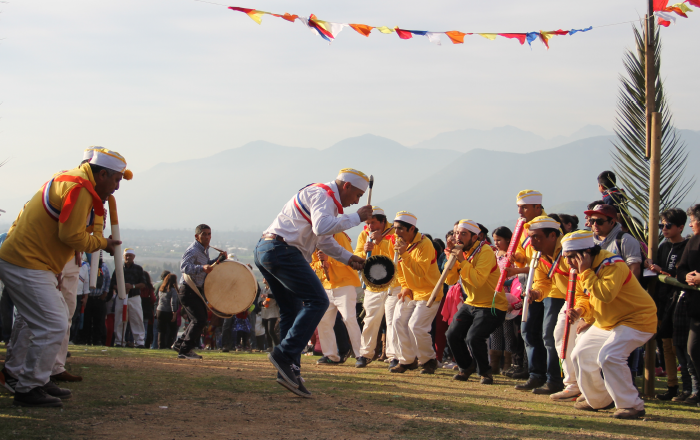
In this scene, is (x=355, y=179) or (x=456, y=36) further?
(x=456, y=36)

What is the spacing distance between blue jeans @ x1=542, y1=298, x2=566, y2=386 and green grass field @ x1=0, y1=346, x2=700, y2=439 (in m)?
0.39

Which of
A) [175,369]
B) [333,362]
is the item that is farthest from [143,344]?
[175,369]

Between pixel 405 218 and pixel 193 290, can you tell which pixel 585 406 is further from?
pixel 193 290

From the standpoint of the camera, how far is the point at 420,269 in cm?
920

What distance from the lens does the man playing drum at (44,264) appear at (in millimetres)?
5125

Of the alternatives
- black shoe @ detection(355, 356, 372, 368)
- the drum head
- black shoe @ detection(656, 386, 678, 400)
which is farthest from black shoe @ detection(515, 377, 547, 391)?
Answer: the drum head

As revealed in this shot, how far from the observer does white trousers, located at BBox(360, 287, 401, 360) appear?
980 centimetres

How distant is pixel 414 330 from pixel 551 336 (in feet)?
7.59

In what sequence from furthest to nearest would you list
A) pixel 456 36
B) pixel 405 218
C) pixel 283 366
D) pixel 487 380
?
1. pixel 456 36
2. pixel 405 218
3. pixel 487 380
4. pixel 283 366

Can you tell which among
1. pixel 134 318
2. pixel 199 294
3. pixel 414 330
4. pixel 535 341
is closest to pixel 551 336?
pixel 535 341

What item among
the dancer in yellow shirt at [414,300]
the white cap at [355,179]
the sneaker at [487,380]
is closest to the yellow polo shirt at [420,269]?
the dancer in yellow shirt at [414,300]

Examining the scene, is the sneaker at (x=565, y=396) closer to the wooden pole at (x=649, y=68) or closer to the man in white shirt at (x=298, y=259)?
the man in white shirt at (x=298, y=259)

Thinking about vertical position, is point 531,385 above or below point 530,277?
below

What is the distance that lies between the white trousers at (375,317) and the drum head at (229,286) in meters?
1.91
